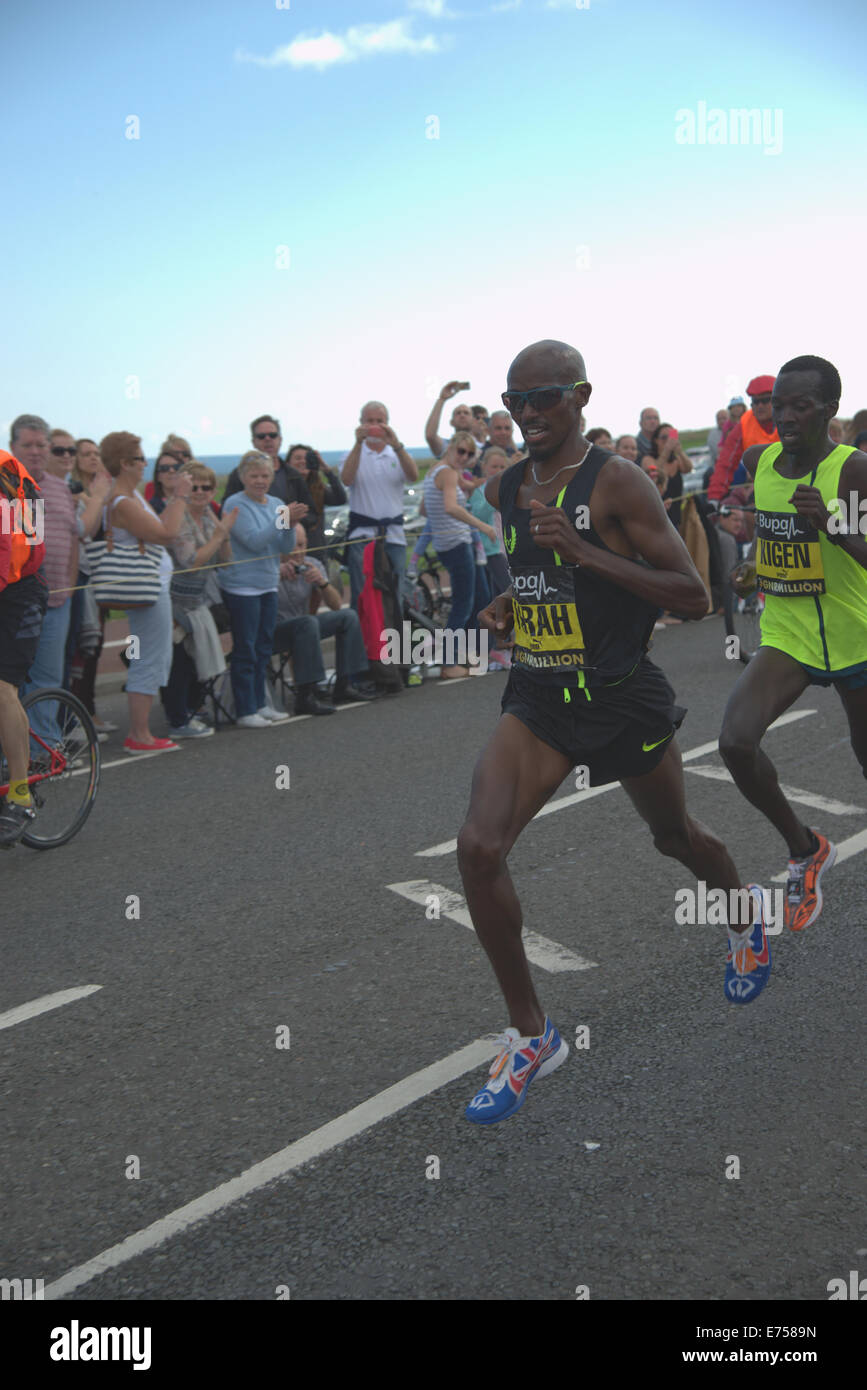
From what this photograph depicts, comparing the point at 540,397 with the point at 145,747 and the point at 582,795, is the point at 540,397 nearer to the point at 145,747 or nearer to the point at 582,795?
the point at 582,795

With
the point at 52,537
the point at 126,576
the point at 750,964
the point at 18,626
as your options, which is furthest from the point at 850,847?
the point at 52,537

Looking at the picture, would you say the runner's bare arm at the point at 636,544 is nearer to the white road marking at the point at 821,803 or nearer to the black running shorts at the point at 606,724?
→ the black running shorts at the point at 606,724

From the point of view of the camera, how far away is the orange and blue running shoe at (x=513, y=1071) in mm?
3695

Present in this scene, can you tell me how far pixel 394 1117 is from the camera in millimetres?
3797

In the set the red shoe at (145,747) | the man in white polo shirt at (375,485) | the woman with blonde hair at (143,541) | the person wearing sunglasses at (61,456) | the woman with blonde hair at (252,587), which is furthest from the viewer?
the man in white polo shirt at (375,485)

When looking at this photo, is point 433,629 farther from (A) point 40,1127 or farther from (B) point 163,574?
(A) point 40,1127

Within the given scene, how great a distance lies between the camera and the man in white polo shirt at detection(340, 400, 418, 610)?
11.4 metres

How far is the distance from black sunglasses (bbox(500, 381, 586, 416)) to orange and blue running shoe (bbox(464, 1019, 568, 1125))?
1732 millimetres

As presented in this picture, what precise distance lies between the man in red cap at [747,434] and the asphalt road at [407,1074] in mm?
4649

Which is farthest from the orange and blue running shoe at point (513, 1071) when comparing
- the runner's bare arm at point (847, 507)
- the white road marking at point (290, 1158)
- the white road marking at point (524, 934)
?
the runner's bare arm at point (847, 507)

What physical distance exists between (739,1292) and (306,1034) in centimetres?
182

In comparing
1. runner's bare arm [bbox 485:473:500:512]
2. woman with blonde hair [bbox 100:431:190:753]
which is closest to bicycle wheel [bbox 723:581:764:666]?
woman with blonde hair [bbox 100:431:190:753]

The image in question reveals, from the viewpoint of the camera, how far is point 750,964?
4.38 metres

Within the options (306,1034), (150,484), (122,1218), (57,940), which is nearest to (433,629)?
(150,484)
